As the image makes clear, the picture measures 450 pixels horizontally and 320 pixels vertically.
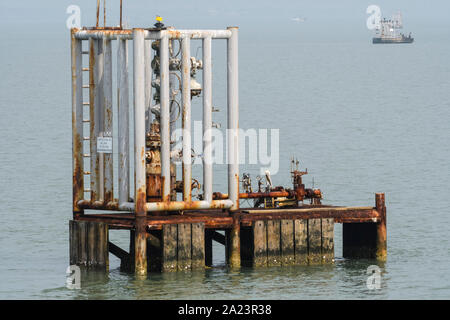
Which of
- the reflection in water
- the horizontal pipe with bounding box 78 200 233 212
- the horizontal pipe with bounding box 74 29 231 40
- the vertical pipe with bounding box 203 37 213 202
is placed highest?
the horizontal pipe with bounding box 74 29 231 40

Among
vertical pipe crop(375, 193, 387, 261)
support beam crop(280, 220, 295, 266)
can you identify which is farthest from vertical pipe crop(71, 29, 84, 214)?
vertical pipe crop(375, 193, 387, 261)

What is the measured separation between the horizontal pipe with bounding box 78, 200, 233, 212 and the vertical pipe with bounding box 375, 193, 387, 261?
172 inches

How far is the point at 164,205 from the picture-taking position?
3550cm

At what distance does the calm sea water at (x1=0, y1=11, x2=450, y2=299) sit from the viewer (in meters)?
36.6

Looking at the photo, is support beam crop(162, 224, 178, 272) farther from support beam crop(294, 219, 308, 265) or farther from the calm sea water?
support beam crop(294, 219, 308, 265)

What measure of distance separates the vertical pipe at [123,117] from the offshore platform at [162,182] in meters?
0.02

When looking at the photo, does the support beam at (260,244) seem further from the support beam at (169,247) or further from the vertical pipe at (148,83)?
the vertical pipe at (148,83)

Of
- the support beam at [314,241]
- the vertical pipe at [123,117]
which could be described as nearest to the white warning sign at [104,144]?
the vertical pipe at [123,117]

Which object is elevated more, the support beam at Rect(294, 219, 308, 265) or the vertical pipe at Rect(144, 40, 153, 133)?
the vertical pipe at Rect(144, 40, 153, 133)

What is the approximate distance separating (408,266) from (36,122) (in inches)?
2671

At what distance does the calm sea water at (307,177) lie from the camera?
1439 inches

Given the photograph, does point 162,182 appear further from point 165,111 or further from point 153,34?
point 153,34
